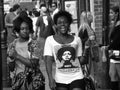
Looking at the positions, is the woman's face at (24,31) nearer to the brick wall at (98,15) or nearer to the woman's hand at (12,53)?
the woman's hand at (12,53)

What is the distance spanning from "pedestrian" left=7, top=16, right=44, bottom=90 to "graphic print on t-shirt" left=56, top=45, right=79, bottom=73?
0.34 meters

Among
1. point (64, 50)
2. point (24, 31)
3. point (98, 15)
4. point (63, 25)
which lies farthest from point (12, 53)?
point (98, 15)

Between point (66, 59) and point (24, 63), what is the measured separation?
587mm

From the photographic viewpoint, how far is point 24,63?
22.8 feet

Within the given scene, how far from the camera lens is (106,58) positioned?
1092cm

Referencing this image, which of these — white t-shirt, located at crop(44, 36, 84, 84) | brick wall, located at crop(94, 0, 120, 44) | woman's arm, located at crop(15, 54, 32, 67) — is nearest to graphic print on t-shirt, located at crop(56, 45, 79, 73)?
white t-shirt, located at crop(44, 36, 84, 84)

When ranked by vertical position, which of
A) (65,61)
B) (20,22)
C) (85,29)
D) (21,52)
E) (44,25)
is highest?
(20,22)

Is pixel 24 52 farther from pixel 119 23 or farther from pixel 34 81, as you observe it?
pixel 119 23

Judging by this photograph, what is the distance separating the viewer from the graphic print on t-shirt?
7.05 m

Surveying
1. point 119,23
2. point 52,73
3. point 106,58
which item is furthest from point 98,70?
point 52,73

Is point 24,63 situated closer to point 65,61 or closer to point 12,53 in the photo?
point 12,53

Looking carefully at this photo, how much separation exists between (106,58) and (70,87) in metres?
4.00

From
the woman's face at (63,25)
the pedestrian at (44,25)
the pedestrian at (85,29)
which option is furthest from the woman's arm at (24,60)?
the pedestrian at (44,25)

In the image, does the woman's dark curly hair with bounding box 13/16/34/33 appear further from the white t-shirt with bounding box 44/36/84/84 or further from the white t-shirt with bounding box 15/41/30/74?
the white t-shirt with bounding box 44/36/84/84
